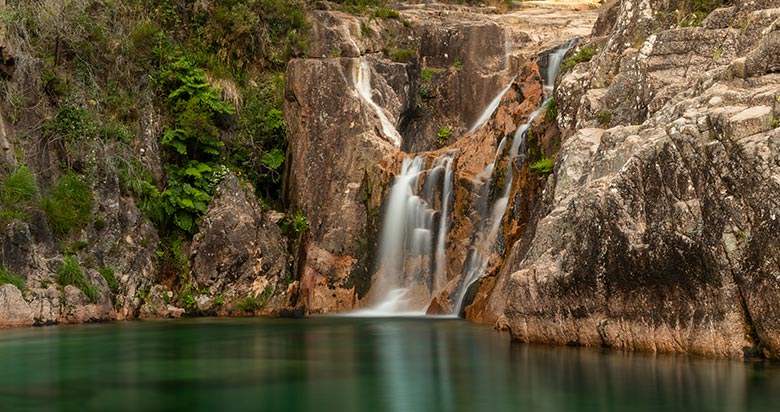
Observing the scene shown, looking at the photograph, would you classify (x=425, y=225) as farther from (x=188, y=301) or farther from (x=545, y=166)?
(x=188, y=301)

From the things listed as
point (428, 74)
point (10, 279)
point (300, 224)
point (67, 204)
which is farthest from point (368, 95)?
point (10, 279)

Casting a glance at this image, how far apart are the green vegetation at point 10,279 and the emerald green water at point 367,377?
3.68 metres

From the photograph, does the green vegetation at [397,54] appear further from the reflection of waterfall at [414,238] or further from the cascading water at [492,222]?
the cascading water at [492,222]

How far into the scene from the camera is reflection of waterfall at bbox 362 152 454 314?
24.7 m

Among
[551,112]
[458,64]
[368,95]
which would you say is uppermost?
[458,64]

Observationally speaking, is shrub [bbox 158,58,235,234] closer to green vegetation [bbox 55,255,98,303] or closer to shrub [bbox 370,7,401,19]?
green vegetation [bbox 55,255,98,303]

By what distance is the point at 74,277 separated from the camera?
22188 mm

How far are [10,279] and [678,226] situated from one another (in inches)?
618

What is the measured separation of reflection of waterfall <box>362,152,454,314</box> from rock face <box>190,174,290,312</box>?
133 inches

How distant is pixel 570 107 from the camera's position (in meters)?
20.0

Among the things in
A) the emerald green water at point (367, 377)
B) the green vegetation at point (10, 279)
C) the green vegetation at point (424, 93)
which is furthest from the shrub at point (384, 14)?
the emerald green water at point (367, 377)

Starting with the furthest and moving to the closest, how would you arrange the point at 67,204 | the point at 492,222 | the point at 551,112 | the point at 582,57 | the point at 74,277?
the point at 67,204 → the point at 492,222 → the point at 74,277 → the point at 582,57 → the point at 551,112

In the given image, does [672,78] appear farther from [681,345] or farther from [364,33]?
[364,33]

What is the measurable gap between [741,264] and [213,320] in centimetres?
1572
